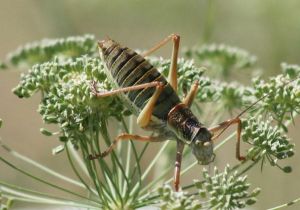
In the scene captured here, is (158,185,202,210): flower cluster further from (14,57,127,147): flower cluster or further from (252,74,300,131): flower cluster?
(252,74,300,131): flower cluster

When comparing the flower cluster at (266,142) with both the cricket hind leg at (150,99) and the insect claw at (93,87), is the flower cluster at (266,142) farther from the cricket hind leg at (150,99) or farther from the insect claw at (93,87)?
the insect claw at (93,87)

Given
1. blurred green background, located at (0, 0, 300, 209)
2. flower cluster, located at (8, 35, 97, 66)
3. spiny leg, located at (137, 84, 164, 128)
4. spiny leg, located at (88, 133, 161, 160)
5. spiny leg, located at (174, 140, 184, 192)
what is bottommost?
spiny leg, located at (174, 140, 184, 192)

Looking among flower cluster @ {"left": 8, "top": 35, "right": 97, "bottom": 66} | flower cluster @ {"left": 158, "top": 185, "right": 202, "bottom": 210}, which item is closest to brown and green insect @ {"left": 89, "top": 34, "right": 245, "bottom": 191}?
flower cluster @ {"left": 158, "top": 185, "right": 202, "bottom": 210}

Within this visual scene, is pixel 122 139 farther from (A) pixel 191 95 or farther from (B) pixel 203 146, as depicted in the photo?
(A) pixel 191 95

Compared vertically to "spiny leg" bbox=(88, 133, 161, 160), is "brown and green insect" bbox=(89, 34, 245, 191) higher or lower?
higher

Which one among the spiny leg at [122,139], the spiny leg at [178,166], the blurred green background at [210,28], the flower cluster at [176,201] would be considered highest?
the blurred green background at [210,28]

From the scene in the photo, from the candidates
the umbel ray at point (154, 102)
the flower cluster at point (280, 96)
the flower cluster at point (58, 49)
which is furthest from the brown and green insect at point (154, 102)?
the flower cluster at point (58, 49)
